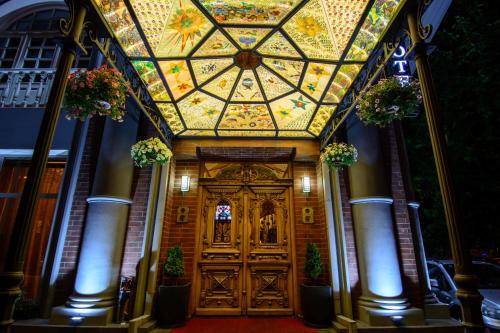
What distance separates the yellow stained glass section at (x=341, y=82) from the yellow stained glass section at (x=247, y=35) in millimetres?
1327

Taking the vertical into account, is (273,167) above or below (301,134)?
below

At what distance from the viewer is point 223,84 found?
4.43 m

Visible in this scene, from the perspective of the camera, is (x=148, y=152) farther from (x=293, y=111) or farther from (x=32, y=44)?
(x=32, y=44)

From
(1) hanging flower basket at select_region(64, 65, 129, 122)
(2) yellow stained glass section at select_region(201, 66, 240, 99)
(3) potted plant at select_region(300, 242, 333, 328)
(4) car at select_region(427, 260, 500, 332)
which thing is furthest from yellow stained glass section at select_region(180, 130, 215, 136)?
(4) car at select_region(427, 260, 500, 332)

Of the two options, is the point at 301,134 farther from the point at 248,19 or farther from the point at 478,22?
the point at 478,22

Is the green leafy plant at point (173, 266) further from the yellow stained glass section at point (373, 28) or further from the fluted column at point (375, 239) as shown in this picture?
the yellow stained glass section at point (373, 28)

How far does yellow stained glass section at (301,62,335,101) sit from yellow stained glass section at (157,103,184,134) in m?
2.53

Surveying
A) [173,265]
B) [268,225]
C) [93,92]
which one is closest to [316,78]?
[93,92]

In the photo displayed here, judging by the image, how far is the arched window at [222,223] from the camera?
18.9 ft

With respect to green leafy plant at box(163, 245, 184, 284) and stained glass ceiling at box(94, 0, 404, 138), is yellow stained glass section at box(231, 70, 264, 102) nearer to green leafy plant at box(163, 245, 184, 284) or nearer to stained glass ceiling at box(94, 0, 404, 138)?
stained glass ceiling at box(94, 0, 404, 138)

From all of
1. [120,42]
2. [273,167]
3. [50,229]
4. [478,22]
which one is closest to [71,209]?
[50,229]

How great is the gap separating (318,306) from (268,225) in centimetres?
189

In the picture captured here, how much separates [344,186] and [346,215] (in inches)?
23.1

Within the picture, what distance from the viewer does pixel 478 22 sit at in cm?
650
